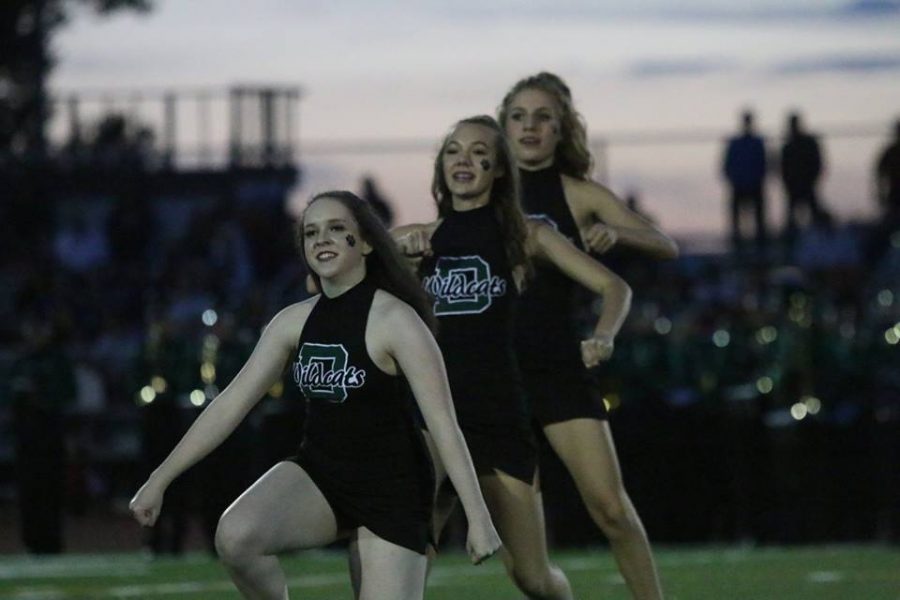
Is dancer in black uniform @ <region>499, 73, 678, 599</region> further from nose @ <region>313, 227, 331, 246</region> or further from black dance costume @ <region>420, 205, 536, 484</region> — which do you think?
nose @ <region>313, 227, 331, 246</region>

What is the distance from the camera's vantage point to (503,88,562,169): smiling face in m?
8.48

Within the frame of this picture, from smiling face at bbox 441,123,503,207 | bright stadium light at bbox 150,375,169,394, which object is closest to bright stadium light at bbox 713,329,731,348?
bright stadium light at bbox 150,375,169,394

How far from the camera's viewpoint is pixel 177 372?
51.0ft

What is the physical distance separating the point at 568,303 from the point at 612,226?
32cm

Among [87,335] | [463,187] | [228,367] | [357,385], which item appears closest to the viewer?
[357,385]

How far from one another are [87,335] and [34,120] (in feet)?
13.5

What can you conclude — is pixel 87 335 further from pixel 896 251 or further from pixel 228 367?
pixel 896 251

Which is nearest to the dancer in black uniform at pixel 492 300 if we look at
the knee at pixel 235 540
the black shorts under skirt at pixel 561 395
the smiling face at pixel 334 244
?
the black shorts under skirt at pixel 561 395

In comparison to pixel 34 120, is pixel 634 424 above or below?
below

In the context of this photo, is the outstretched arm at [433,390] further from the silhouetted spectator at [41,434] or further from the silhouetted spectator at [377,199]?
the silhouetted spectator at [377,199]

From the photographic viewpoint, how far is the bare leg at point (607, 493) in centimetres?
809

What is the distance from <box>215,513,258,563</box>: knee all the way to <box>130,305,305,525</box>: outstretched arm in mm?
315

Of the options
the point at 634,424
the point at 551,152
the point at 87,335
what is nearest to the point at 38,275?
the point at 87,335

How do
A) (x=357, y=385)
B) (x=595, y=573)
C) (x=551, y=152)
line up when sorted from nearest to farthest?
(x=357, y=385), (x=551, y=152), (x=595, y=573)
